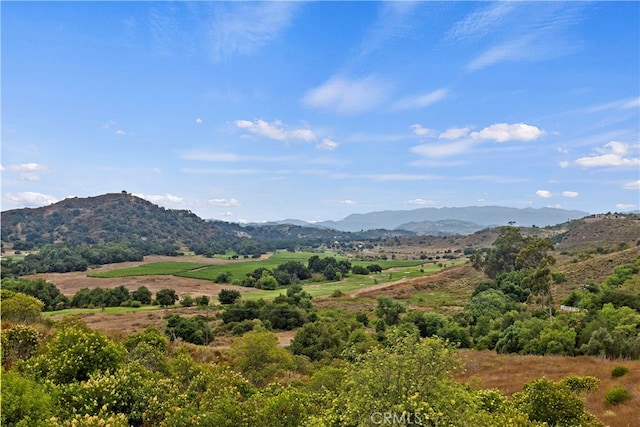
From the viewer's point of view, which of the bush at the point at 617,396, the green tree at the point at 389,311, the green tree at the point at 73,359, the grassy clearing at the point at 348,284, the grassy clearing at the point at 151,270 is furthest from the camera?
the grassy clearing at the point at 151,270

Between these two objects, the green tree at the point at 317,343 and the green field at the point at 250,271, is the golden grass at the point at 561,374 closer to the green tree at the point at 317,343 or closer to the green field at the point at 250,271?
the green tree at the point at 317,343

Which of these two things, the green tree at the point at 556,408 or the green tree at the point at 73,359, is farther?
the green tree at the point at 73,359

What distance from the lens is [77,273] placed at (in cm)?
12119

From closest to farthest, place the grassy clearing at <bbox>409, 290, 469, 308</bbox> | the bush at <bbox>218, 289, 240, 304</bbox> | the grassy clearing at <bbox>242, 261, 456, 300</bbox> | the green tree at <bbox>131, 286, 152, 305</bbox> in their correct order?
the grassy clearing at <bbox>409, 290, 469, 308</bbox>
the bush at <bbox>218, 289, 240, 304</bbox>
the green tree at <bbox>131, 286, 152, 305</bbox>
the grassy clearing at <bbox>242, 261, 456, 300</bbox>

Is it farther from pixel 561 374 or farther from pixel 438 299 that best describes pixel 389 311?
pixel 561 374

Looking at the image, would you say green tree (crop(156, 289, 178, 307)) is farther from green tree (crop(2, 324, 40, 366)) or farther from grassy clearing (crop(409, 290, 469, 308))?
green tree (crop(2, 324, 40, 366))

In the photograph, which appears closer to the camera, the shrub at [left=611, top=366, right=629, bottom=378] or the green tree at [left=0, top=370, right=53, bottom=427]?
the green tree at [left=0, top=370, right=53, bottom=427]

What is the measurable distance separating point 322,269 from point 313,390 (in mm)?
116265

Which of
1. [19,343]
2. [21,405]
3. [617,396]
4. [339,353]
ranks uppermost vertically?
[21,405]

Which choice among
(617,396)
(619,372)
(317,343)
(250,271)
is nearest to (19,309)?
(317,343)

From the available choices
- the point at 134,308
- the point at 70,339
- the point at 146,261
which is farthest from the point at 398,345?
the point at 146,261

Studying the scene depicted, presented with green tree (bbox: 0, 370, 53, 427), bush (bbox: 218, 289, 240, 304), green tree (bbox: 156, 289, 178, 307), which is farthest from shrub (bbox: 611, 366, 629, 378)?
green tree (bbox: 156, 289, 178, 307)

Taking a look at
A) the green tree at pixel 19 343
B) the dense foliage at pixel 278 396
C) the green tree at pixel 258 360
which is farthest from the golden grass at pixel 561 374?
the green tree at pixel 19 343

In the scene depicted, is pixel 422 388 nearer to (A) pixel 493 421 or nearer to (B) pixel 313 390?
(A) pixel 493 421
